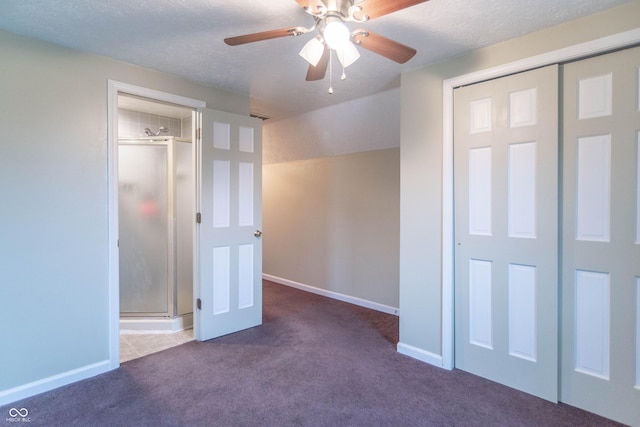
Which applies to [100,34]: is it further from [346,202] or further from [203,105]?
[346,202]

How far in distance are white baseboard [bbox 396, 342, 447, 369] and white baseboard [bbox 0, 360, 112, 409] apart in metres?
2.21

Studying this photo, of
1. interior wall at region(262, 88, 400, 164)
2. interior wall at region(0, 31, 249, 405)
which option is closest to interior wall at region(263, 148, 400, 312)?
interior wall at region(262, 88, 400, 164)

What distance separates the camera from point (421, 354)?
2.55m

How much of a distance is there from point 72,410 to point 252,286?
62.0 inches

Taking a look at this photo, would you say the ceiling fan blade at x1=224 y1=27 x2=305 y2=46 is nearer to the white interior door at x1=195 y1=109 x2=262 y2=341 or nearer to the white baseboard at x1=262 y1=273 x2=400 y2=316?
the white interior door at x1=195 y1=109 x2=262 y2=341

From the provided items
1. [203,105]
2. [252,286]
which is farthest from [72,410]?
[203,105]

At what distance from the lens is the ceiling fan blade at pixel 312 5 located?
1.31 metres

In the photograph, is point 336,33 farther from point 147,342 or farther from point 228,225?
point 147,342

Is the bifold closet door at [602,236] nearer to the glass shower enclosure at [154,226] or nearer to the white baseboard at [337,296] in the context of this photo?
the white baseboard at [337,296]

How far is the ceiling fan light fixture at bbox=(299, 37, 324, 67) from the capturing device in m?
1.56

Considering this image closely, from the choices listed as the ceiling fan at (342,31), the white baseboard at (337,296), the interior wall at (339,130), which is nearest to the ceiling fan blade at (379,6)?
the ceiling fan at (342,31)

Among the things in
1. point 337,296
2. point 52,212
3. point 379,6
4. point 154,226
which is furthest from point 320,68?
point 337,296

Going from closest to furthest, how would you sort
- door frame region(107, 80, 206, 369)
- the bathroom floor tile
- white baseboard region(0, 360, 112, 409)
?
white baseboard region(0, 360, 112, 409) → door frame region(107, 80, 206, 369) → the bathroom floor tile

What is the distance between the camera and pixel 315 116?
12.3 ft
